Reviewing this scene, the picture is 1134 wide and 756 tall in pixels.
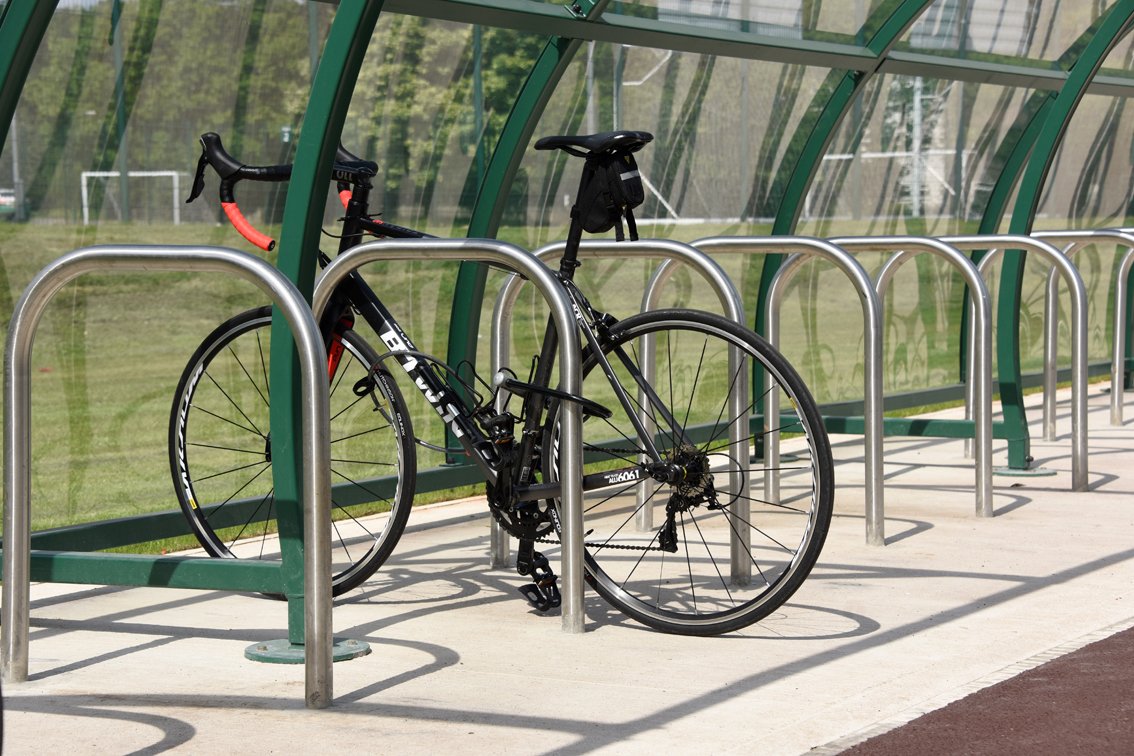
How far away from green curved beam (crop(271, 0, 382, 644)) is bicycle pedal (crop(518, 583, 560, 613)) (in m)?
0.84

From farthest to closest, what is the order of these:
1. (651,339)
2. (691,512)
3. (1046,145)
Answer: (1046,145), (651,339), (691,512)

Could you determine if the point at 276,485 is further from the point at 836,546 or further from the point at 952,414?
the point at 952,414

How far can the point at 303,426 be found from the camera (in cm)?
395

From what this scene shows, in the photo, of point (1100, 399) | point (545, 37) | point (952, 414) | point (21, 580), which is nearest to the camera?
point (21, 580)

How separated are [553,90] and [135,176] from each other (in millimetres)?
1770

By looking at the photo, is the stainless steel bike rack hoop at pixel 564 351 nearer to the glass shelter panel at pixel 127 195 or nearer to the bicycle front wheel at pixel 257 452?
the bicycle front wheel at pixel 257 452

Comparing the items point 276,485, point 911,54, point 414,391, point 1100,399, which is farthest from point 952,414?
point 276,485

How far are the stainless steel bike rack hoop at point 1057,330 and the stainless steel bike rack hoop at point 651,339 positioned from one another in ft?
9.81

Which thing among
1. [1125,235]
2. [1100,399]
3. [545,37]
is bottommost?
[1100,399]

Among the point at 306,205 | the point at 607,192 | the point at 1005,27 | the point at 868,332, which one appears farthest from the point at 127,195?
the point at 1005,27

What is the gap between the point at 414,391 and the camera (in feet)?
24.7

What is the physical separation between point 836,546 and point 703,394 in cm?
302

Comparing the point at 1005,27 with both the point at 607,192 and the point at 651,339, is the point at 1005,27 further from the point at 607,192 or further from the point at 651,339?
the point at 607,192

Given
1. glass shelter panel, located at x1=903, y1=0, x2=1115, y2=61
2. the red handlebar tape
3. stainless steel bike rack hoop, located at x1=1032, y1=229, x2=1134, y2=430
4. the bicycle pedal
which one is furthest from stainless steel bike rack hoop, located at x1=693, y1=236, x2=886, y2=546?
glass shelter panel, located at x1=903, y1=0, x2=1115, y2=61
